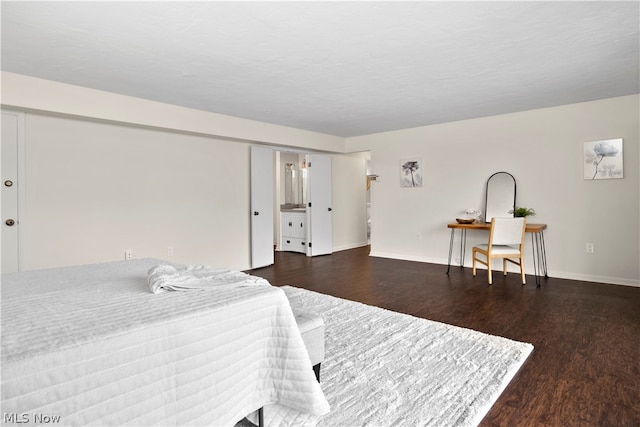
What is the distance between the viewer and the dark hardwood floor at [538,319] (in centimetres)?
185

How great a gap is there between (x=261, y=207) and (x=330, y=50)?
3.40 metres

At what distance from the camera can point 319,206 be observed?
689 cm

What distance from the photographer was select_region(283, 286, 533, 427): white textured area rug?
1.76 m

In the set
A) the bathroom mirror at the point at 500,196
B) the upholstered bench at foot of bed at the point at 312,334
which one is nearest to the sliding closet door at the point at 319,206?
the bathroom mirror at the point at 500,196

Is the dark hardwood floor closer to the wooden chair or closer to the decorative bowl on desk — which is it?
the wooden chair

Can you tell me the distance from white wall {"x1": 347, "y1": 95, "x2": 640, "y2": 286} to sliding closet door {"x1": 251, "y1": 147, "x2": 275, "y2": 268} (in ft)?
7.33

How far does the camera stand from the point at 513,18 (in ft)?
7.69

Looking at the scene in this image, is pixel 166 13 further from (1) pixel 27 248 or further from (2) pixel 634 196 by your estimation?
(2) pixel 634 196

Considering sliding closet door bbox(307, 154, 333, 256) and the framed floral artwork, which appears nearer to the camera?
the framed floral artwork

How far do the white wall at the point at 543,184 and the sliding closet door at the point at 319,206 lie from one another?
1.25m

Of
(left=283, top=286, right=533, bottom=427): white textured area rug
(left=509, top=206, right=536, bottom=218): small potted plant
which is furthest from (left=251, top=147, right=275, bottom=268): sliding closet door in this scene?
(left=509, top=206, right=536, bottom=218): small potted plant

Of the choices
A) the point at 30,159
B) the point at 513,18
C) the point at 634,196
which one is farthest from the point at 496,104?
the point at 30,159

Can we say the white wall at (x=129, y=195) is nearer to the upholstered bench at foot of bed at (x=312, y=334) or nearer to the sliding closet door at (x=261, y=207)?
the sliding closet door at (x=261, y=207)

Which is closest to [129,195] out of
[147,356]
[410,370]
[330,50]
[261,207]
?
[261,207]
